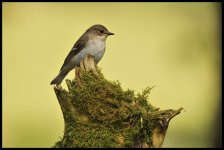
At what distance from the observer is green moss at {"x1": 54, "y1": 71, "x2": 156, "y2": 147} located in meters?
8.42

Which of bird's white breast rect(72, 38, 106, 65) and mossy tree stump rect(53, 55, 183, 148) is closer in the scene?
mossy tree stump rect(53, 55, 183, 148)

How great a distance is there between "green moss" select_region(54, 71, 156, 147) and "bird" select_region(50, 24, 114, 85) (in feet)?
14.1

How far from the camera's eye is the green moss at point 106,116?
8422mm

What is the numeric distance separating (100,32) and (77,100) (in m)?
5.12

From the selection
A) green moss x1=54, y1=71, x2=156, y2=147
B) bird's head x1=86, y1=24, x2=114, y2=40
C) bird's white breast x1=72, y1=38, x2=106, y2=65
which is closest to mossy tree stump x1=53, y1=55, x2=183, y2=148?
green moss x1=54, y1=71, x2=156, y2=147

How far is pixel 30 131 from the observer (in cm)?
1708

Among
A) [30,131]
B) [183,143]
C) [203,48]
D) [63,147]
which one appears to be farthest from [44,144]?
[63,147]

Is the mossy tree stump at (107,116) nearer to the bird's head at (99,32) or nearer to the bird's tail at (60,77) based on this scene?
the bird's tail at (60,77)

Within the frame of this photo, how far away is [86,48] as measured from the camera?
526 inches

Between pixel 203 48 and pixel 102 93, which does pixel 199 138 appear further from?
pixel 102 93

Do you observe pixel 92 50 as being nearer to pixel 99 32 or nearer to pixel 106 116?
pixel 99 32

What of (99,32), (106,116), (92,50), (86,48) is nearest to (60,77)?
(86,48)

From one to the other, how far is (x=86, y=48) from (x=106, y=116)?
4.94 metres

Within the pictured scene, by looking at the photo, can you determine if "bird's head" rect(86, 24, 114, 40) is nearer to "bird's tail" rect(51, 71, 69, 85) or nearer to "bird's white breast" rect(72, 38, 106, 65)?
"bird's white breast" rect(72, 38, 106, 65)
